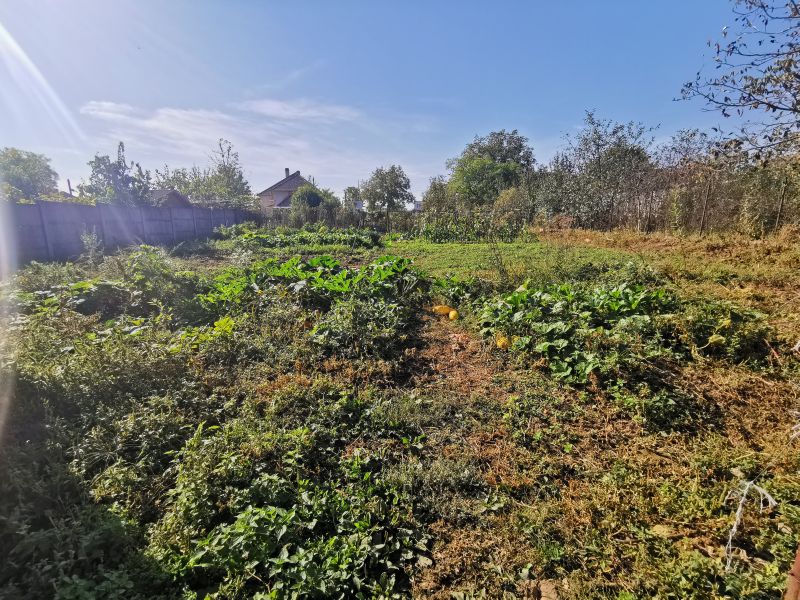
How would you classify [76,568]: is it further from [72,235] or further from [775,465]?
[72,235]

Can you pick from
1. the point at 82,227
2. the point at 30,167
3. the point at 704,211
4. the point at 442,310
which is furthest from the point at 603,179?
the point at 30,167

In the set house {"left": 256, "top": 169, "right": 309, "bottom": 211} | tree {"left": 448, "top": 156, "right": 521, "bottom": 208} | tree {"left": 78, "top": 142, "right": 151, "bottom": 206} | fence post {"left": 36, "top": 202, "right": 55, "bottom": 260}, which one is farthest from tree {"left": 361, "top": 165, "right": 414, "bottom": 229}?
fence post {"left": 36, "top": 202, "right": 55, "bottom": 260}

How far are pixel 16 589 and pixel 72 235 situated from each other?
45.4 feet

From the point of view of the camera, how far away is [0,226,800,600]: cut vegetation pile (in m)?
2.15

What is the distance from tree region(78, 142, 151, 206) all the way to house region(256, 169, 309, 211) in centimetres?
2088

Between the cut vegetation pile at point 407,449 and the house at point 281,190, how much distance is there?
36903 mm

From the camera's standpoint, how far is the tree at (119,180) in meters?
17.9

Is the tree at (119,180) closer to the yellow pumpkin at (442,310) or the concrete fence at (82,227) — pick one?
the concrete fence at (82,227)

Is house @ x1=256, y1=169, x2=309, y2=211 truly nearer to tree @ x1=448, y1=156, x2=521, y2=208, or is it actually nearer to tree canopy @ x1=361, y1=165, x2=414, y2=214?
tree canopy @ x1=361, y1=165, x2=414, y2=214

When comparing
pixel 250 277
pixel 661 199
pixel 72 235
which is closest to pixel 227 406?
pixel 250 277

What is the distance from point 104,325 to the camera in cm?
555

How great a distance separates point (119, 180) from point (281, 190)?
2391 centimetres

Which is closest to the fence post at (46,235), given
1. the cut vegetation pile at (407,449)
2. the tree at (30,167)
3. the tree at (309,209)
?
the cut vegetation pile at (407,449)

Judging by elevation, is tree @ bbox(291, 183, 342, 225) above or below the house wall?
below
